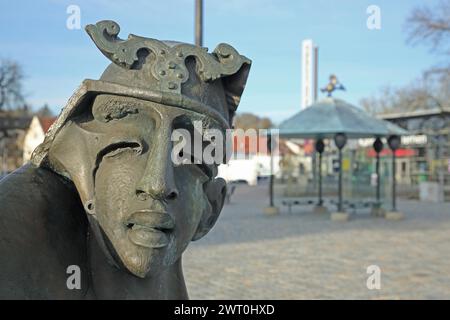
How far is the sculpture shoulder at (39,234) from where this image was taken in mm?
1262

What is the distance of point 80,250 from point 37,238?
166 mm

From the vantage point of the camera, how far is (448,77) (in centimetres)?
2297

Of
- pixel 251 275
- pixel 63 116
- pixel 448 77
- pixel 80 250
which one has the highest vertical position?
pixel 448 77

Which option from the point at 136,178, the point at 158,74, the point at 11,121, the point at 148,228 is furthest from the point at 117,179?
the point at 11,121

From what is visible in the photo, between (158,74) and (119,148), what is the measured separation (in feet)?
0.73

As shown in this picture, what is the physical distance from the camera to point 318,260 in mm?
8594

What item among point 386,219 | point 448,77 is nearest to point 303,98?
point 448,77

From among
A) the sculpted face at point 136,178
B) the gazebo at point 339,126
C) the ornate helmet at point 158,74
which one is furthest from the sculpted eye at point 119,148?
the gazebo at point 339,126

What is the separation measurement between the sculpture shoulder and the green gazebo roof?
1396 cm

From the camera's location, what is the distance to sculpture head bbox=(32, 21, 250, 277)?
1.32 meters

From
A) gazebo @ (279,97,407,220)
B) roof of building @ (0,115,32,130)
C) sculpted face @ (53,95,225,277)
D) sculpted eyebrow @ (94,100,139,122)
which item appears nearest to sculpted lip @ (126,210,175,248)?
sculpted face @ (53,95,225,277)

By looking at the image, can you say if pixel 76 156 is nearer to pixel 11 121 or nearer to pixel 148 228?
pixel 148 228

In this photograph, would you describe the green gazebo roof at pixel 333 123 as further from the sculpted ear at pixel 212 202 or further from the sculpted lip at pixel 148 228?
the sculpted lip at pixel 148 228
